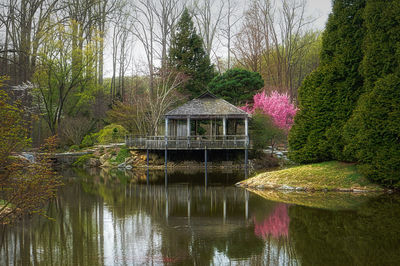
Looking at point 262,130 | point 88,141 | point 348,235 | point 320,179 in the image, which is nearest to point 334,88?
point 320,179

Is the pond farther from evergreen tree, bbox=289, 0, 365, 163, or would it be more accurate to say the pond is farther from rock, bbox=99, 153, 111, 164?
rock, bbox=99, 153, 111, 164

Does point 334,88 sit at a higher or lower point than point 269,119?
higher

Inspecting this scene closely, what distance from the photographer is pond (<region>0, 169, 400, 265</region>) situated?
25.0 feet

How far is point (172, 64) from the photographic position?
38812 mm

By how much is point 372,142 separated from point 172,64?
86.4ft

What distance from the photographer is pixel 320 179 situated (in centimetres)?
1650

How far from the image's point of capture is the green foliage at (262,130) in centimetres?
2877

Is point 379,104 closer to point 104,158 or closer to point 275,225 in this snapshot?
point 275,225

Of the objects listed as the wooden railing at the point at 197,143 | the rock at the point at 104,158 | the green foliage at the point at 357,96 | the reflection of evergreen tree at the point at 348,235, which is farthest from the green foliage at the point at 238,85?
the reflection of evergreen tree at the point at 348,235

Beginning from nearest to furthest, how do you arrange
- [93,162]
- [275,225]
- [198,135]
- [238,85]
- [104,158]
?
[275,225] → [198,135] → [104,158] → [93,162] → [238,85]

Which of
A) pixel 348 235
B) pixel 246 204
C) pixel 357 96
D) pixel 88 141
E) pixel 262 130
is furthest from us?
pixel 88 141

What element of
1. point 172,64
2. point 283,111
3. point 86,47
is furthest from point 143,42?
point 283,111

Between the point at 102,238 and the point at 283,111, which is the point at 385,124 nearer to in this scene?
the point at 102,238

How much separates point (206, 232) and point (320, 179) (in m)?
8.31
